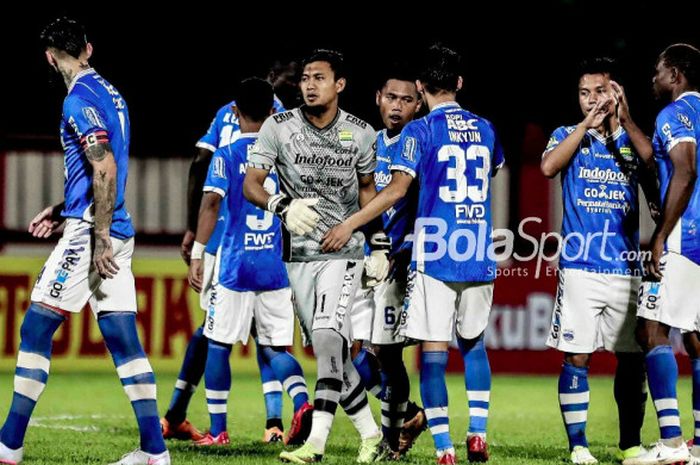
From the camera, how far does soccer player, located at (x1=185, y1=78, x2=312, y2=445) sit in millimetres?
9070

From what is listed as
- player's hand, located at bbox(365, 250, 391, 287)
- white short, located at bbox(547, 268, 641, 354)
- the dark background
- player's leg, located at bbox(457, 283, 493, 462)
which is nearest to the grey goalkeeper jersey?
player's hand, located at bbox(365, 250, 391, 287)

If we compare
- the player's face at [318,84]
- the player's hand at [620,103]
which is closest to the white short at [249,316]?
the player's face at [318,84]

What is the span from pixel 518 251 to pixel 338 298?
28.8 ft

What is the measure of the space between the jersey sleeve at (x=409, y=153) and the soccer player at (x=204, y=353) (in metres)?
1.65

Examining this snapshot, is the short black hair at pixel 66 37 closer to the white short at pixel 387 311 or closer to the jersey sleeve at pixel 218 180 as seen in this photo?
the jersey sleeve at pixel 218 180

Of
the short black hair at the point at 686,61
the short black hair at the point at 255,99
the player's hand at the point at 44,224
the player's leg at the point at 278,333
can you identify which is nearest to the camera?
the player's hand at the point at 44,224

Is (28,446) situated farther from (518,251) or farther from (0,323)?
(518,251)

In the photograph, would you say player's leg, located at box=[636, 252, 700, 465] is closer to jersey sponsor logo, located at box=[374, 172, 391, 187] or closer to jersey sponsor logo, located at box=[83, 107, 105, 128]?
jersey sponsor logo, located at box=[374, 172, 391, 187]

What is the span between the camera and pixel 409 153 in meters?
7.90

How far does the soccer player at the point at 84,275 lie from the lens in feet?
24.0

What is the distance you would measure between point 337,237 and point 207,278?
193 cm

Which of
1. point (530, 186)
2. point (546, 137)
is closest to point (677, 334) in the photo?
point (530, 186)

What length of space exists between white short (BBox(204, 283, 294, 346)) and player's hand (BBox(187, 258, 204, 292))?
137 mm

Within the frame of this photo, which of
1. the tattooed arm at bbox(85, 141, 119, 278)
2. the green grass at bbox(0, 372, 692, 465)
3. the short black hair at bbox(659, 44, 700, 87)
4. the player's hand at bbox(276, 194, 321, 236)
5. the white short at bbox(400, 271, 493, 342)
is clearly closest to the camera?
the tattooed arm at bbox(85, 141, 119, 278)
